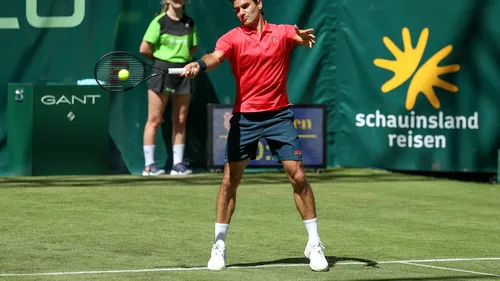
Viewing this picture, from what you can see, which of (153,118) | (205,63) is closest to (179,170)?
(153,118)

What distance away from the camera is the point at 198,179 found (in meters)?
14.9

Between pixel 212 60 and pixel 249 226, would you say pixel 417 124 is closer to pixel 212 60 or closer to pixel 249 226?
pixel 249 226

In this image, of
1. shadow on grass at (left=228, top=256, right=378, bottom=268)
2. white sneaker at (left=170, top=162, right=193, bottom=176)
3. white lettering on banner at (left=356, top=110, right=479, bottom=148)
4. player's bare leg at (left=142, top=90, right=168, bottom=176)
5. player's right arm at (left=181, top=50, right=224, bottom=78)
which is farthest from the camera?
white lettering on banner at (left=356, top=110, right=479, bottom=148)

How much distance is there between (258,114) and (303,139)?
23.5 feet

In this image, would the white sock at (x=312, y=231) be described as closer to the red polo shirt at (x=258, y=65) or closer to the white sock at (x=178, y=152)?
the red polo shirt at (x=258, y=65)

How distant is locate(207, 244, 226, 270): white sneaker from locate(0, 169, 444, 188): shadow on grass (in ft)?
19.4

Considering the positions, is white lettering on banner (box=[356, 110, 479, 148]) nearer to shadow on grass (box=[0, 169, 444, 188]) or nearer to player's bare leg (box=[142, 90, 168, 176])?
shadow on grass (box=[0, 169, 444, 188])

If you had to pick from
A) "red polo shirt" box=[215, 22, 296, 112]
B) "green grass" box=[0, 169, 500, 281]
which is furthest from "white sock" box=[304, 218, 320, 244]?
"red polo shirt" box=[215, 22, 296, 112]

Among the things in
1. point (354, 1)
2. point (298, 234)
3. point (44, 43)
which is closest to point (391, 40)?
point (354, 1)

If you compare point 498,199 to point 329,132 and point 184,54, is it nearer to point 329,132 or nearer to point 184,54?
point 329,132

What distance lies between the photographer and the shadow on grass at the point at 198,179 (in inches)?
559

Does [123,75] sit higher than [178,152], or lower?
higher

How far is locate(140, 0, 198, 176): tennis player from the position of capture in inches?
584

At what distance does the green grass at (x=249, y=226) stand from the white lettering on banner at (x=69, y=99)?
92 centimetres
